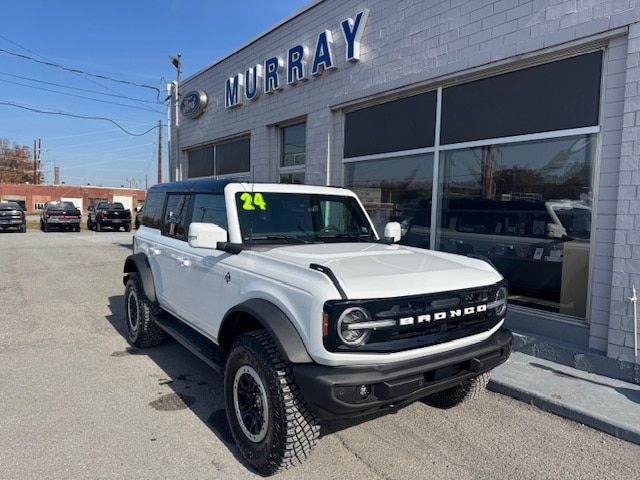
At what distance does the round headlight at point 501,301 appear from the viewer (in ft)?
10.8

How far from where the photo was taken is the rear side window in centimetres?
530

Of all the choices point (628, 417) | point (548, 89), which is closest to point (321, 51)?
point (548, 89)

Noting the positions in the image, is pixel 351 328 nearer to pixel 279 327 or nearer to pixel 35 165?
pixel 279 327

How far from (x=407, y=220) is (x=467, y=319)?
4.43 m

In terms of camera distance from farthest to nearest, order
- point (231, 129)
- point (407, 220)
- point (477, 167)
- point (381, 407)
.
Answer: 1. point (231, 129)
2. point (407, 220)
3. point (477, 167)
4. point (381, 407)

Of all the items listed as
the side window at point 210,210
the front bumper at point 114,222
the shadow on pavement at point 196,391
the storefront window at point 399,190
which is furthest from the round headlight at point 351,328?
the front bumper at point 114,222

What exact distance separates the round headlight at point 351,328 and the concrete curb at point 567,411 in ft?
7.34

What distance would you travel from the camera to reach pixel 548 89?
532cm

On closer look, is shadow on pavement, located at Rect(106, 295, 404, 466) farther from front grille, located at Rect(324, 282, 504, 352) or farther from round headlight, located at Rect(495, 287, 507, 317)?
round headlight, located at Rect(495, 287, 507, 317)

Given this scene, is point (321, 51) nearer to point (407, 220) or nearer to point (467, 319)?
point (407, 220)

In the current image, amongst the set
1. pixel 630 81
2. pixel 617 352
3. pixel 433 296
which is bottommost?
pixel 617 352

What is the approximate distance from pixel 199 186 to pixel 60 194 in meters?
68.0

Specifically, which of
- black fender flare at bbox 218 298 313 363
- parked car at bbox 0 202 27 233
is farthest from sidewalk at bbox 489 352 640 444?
parked car at bbox 0 202 27 233

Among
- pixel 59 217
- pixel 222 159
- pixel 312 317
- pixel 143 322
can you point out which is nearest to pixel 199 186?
pixel 143 322
